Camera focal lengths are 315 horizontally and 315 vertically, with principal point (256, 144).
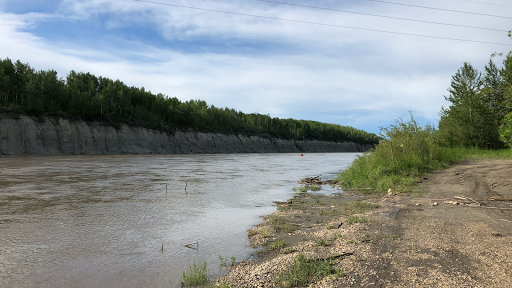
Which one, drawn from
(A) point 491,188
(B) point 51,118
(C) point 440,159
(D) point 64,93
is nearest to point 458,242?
(A) point 491,188

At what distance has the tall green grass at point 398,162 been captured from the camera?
1568 centimetres

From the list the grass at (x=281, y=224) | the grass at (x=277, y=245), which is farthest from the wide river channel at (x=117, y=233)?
the grass at (x=281, y=224)

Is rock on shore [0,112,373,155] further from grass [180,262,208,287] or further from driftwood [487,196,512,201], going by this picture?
driftwood [487,196,512,201]

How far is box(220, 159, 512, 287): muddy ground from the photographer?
4.50 meters

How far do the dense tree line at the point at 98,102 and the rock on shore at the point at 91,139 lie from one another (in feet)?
8.04

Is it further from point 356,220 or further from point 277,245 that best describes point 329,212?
point 277,245

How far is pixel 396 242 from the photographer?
6168 millimetres

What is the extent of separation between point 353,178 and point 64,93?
Result: 56.6 metres

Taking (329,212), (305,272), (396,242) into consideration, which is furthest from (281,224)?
(305,272)

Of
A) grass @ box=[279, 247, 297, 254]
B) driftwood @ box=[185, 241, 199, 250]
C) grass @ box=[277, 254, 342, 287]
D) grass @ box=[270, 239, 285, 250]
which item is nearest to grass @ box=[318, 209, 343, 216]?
grass @ box=[270, 239, 285, 250]

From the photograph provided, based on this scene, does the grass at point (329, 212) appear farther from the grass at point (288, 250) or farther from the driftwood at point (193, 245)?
the driftwood at point (193, 245)

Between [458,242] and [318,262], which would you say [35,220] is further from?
[458,242]

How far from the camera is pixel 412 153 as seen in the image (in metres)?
19.8

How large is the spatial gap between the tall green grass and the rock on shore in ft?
142
